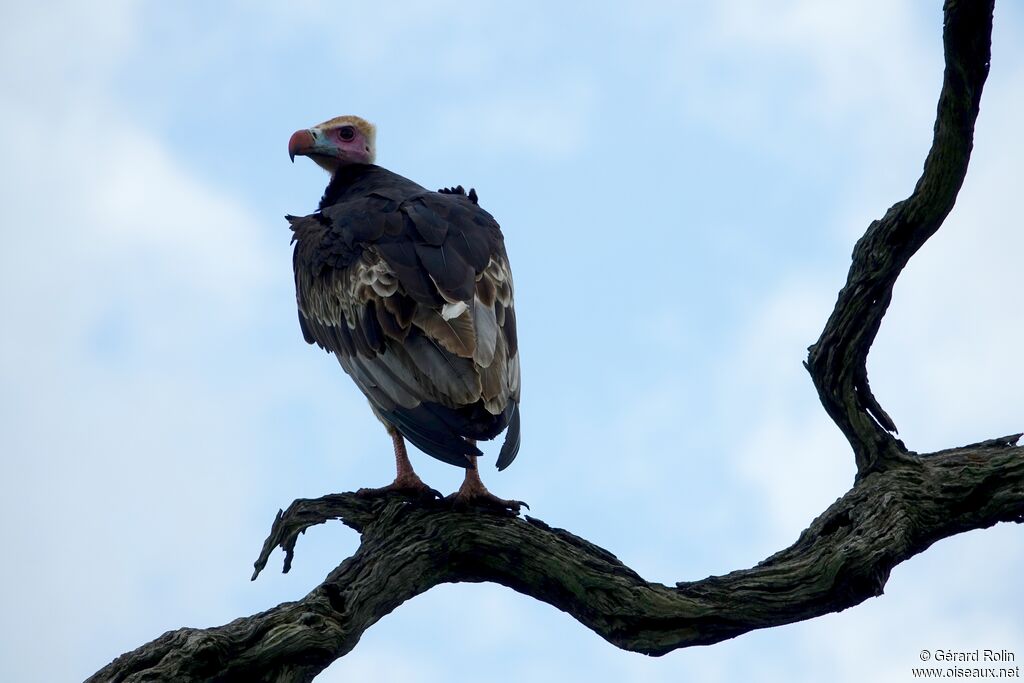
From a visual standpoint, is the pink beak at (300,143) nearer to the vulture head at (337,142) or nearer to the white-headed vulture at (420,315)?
the vulture head at (337,142)

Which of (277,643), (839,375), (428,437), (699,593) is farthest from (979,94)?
(277,643)

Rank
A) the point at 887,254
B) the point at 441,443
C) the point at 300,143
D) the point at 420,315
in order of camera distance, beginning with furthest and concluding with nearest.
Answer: the point at 300,143 < the point at 420,315 < the point at 441,443 < the point at 887,254

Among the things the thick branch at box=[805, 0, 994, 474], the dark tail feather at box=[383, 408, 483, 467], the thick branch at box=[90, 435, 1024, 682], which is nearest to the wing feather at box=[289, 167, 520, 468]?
the dark tail feather at box=[383, 408, 483, 467]

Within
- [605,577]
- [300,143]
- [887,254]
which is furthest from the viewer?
[300,143]

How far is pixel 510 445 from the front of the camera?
8.04 meters

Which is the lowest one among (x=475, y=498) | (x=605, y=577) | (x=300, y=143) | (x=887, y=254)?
(x=605, y=577)

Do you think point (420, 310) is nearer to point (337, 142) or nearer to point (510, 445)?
point (510, 445)

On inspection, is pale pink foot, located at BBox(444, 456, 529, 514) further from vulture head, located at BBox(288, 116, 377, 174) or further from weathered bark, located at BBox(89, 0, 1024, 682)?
vulture head, located at BBox(288, 116, 377, 174)

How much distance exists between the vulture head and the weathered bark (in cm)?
507

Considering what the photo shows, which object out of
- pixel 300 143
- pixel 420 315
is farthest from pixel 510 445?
pixel 300 143

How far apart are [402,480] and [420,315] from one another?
110cm

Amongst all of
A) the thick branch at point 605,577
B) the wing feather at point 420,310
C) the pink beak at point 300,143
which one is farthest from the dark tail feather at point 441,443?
the pink beak at point 300,143

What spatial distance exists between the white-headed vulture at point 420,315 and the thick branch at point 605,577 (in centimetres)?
45

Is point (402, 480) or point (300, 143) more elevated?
point (300, 143)
